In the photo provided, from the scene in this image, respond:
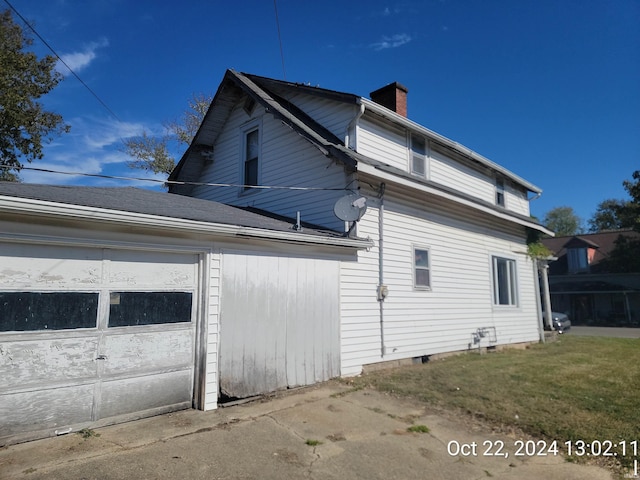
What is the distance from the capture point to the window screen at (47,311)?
465 centimetres

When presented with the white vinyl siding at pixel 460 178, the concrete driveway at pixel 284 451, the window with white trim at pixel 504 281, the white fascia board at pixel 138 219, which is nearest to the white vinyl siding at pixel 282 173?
the white fascia board at pixel 138 219

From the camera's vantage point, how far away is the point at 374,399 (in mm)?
6719

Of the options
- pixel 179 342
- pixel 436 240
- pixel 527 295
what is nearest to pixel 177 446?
pixel 179 342

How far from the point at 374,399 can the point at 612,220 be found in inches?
2583

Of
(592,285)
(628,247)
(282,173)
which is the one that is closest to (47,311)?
(282,173)

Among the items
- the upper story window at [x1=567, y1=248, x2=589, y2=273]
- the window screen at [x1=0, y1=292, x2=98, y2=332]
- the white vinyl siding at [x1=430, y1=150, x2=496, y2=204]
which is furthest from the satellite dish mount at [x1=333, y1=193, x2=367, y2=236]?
the upper story window at [x1=567, y1=248, x2=589, y2=273]

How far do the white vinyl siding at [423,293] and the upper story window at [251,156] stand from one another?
4.12m

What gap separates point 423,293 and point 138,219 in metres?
7.29

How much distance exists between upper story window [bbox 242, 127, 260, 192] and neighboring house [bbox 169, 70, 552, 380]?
3cm

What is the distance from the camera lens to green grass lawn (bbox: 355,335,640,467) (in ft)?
17.7

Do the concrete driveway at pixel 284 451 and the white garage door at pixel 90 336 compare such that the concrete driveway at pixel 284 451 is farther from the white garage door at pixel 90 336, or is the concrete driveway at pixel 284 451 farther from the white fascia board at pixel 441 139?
the white fascia board at pixel 441 139

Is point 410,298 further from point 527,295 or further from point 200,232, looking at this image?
point 527,295

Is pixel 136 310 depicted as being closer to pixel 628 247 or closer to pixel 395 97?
pixel 395 97

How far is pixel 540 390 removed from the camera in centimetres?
721
